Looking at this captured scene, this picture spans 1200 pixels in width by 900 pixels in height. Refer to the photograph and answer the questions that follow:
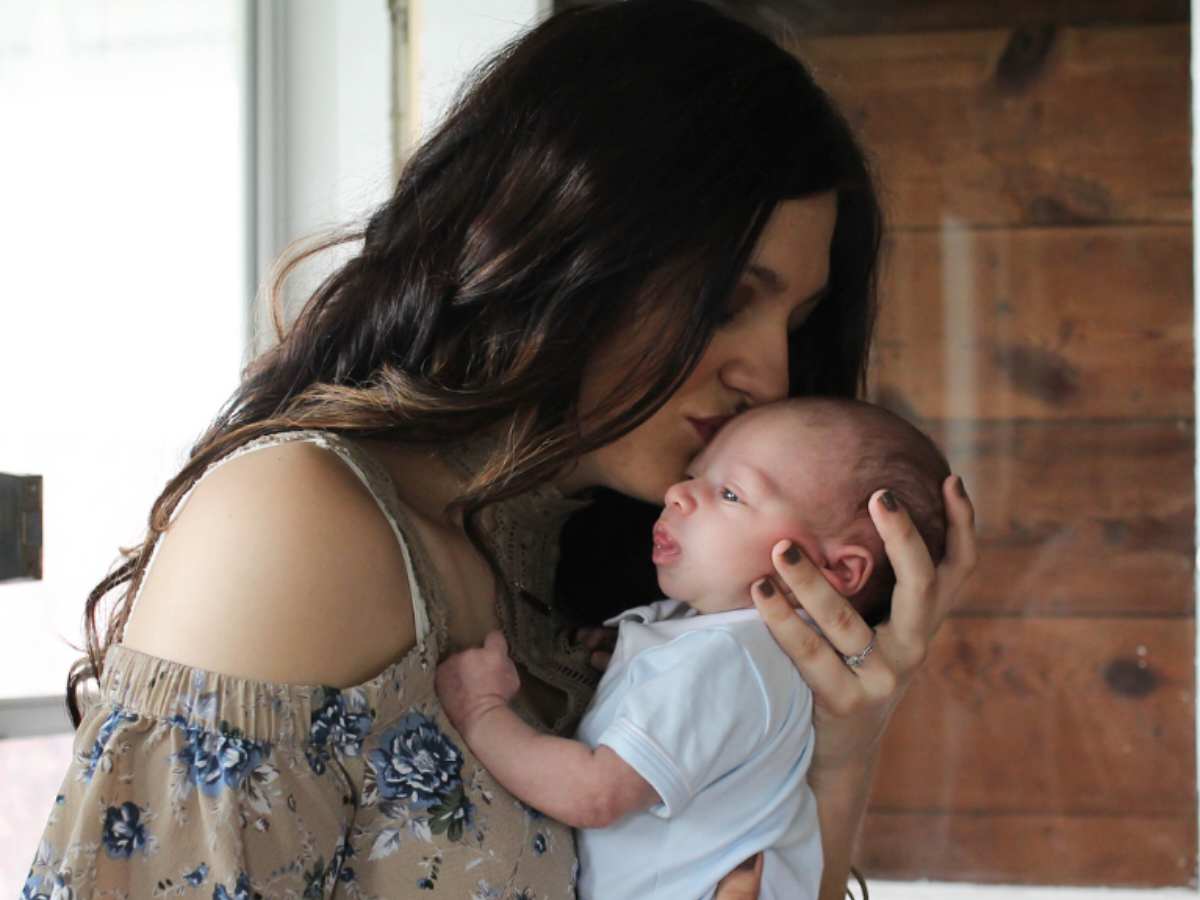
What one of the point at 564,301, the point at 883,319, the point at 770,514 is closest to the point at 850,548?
the point at 770,514

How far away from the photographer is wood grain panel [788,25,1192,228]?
195 cm

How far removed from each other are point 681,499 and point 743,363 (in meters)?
0.15

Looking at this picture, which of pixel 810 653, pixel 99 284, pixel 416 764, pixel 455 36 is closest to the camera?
pixel 416 764

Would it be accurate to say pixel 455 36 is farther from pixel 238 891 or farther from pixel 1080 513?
pixel 238 891

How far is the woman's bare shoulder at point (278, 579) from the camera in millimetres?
873

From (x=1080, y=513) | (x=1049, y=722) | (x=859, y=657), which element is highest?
(x=859, y=657)

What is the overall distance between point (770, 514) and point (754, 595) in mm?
81

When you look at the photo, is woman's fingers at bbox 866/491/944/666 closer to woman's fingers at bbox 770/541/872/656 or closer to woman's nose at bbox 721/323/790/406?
woman's fingers at bbox 770/541/872/656

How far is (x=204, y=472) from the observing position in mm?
1045

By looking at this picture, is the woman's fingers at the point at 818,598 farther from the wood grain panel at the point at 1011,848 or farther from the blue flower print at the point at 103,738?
the wood grain panel at the point at 1011,848

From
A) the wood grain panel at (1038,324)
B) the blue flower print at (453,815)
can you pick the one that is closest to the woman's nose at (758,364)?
the blue flower print at (453,815)

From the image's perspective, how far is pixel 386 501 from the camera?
3.32 ft

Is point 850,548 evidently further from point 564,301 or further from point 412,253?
point 412,253

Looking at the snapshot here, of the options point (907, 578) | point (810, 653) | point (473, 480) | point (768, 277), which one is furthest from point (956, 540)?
point (473, 480)
